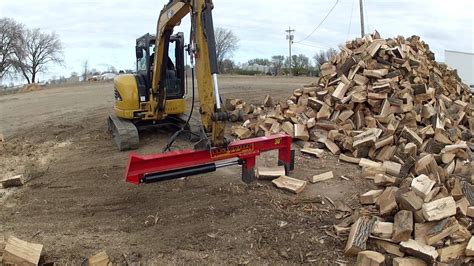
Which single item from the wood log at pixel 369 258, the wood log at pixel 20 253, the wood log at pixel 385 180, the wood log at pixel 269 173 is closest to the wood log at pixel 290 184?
the wood log at pixel 269 173

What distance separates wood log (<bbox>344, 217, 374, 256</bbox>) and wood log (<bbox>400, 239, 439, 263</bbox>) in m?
0.37

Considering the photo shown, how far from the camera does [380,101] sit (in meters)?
9.05

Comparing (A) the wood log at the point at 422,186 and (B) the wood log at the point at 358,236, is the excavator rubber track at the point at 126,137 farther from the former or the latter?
(A) the wood log at the point at 422,186

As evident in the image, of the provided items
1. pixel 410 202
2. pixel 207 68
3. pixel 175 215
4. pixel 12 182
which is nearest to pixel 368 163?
pixel 410 202

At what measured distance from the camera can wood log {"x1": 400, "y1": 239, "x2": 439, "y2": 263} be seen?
179 inches

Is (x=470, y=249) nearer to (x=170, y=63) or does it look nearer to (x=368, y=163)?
(x=368, y=163)

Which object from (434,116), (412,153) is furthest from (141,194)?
(434,116)

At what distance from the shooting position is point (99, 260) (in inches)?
181

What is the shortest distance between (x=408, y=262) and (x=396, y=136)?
4.10m

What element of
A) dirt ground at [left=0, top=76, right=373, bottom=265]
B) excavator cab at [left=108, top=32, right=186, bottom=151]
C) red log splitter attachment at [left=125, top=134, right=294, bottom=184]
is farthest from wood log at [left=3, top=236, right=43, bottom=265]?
excavator cab at [left=108, top=32, right=186, bottom=151]

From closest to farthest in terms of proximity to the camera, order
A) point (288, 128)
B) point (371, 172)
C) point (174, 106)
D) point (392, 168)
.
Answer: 1. point (371, 172)
2. point (392, 168)
3. point (288, 128)
4. point (174, 106)

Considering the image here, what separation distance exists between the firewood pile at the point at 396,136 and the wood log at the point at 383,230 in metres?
0.01

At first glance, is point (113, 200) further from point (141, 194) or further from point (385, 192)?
point (385, 192)

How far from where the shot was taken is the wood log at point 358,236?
473 cm
